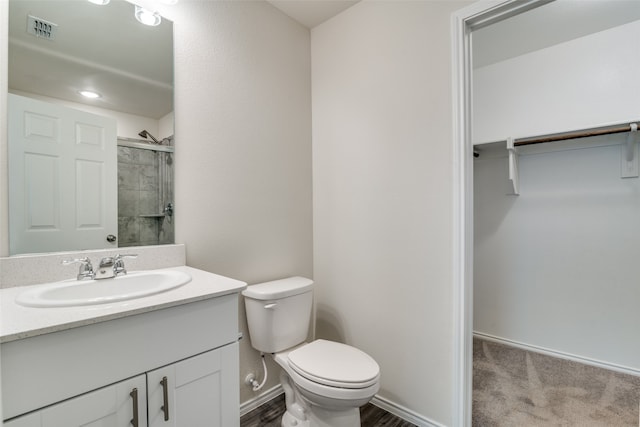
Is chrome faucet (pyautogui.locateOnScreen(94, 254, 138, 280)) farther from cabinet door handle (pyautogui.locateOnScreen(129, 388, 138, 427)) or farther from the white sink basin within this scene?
cabinet door handle (pyautogui.locateOnScreen(129, 388, 138, 427))

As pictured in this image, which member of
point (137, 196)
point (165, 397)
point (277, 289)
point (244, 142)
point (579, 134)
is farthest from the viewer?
point (579, 134)

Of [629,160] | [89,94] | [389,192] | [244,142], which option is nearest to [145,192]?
[89,94]

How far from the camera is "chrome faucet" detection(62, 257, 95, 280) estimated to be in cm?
110

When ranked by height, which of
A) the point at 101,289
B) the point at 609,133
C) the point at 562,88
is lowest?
the point at 101,289

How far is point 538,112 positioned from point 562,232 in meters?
0.95

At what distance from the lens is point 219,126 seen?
61.8 inches

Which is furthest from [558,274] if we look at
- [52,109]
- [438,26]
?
[52,109]

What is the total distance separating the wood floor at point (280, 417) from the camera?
1.57m

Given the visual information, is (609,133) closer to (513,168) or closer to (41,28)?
(513,168)

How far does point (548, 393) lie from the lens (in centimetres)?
180

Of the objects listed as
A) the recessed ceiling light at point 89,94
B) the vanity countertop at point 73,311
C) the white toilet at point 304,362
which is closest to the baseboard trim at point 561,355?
Answer: the white toilet at point 304,362

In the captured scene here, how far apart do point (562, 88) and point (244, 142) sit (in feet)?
7.68

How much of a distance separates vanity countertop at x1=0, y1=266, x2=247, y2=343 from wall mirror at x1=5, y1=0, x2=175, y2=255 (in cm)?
29

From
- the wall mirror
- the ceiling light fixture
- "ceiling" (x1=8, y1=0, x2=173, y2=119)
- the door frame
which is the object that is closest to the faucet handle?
the wall mirror
